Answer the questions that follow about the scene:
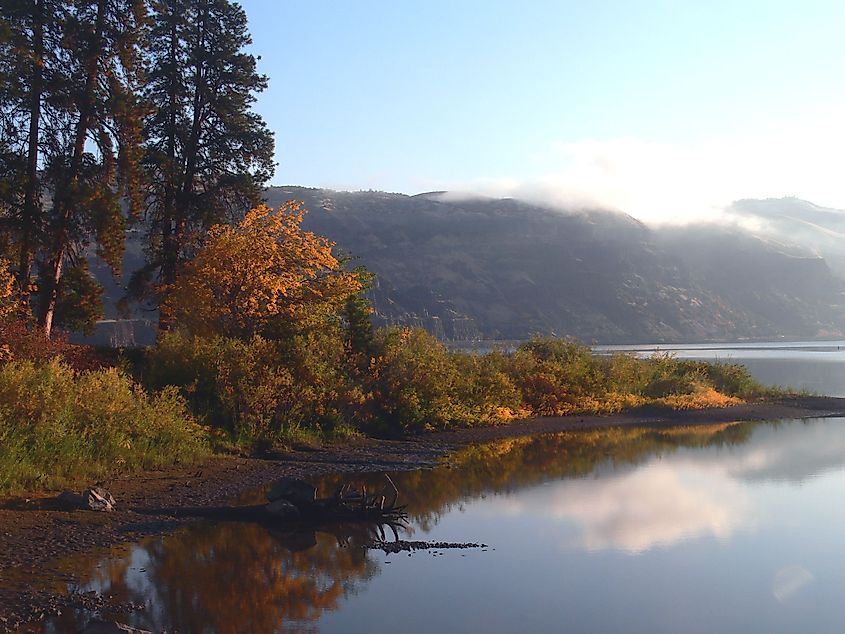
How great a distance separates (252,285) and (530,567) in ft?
43.6

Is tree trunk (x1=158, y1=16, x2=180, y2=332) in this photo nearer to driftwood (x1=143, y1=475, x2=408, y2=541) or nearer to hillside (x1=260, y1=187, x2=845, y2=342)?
driftwood (x1=143, y1=475, x2=408, y2=541)

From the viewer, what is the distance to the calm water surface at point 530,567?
33.8ft

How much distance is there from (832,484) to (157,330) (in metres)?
18.9

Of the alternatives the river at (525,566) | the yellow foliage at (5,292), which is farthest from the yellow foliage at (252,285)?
the river at (525,566)

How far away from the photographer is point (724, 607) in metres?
11.1

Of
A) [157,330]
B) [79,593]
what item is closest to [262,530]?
[79,593]

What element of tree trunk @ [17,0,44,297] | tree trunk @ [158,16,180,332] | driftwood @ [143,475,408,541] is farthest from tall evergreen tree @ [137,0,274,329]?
driftwood @ [143,475,408,541]

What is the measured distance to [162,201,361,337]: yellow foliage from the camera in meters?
23.2

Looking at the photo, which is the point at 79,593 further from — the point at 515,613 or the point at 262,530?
the point at 515,613

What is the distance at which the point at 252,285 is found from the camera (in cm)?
2336

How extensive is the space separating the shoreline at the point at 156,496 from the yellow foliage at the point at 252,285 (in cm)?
414

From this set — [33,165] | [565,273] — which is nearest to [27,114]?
[33,165]

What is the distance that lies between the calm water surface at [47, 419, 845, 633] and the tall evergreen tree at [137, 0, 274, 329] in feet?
40.1

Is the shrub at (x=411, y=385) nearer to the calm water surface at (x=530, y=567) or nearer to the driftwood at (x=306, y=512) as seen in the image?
the calm water surface at (x=530, y=567)
